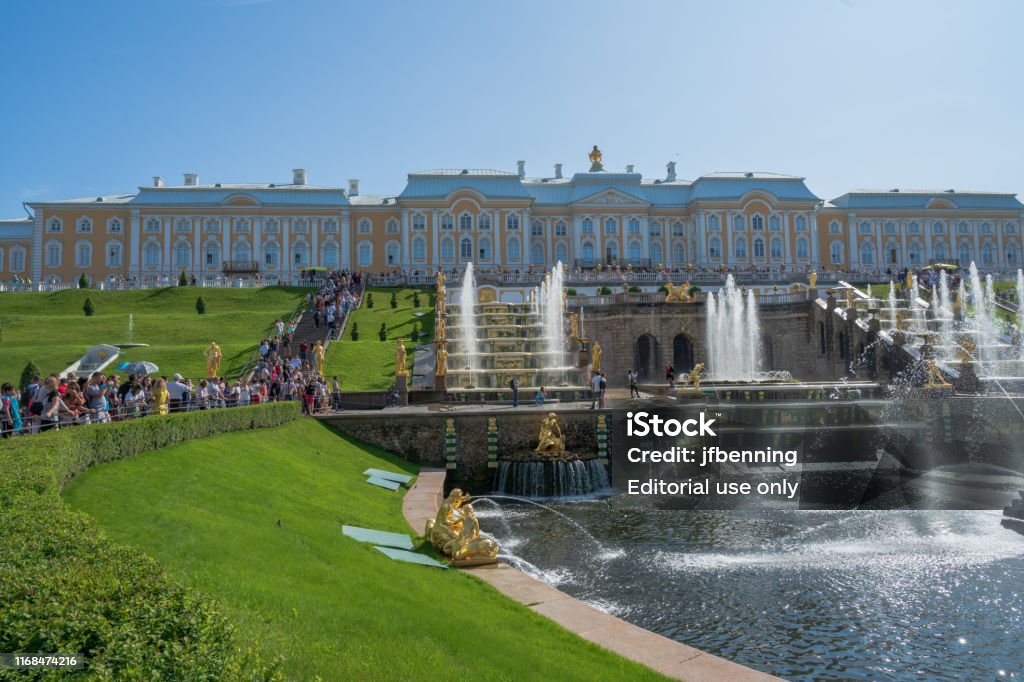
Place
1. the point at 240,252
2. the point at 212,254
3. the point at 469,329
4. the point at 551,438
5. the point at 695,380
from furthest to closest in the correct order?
the point at 240,252 → the point at 212,254 → the point at 469,329 → the point at 695,380 → the point at 551,438

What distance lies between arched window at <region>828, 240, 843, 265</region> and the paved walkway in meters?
76.4

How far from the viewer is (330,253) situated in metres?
76.1

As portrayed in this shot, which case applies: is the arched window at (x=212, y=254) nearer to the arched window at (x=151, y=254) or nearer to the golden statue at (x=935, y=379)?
the arched window at (x=151, y=254)

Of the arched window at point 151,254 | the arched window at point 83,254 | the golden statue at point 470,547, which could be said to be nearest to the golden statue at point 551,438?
the golden statue at point 470,547

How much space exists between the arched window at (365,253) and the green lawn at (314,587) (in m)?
63.2

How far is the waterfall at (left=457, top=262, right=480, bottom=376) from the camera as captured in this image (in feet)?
118

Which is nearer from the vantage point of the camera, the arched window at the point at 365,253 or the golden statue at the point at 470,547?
the golden statue at the point at 470,547

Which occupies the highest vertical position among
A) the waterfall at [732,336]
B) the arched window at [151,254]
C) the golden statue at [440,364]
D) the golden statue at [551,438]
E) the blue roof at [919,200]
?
Answer: the blue roof at [919,200]

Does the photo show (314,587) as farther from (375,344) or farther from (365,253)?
(365,253)

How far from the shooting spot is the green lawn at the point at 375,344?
32.8 meters

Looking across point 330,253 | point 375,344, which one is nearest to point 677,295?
point 375,344

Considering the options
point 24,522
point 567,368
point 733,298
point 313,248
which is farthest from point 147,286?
point 24,522

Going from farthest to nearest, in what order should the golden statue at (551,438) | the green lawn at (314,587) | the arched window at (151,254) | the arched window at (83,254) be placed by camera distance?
the arched window at (151,254) < the arched window at (83,254) < the golden statue at (551,438) < the green lawn at (314,587)

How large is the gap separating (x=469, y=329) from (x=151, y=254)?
159ft
